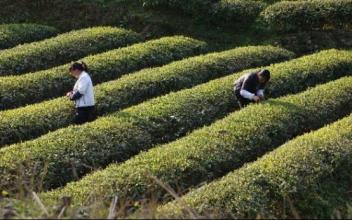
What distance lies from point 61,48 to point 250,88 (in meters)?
8.96

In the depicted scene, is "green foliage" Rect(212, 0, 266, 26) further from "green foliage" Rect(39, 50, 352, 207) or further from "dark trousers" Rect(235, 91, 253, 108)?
"dark trousers" Rect(235, 91, 253, 108)

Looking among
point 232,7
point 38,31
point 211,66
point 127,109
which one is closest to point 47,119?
point 127,109

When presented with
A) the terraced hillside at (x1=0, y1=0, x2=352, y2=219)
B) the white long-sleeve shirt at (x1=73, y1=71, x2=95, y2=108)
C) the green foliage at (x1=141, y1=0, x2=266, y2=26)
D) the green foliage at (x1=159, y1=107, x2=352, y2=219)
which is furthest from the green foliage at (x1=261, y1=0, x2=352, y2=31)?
the white long-sleeve shirt at (x1=73, y1=71, x2=95, y2=108)

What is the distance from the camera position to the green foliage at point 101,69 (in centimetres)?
1889

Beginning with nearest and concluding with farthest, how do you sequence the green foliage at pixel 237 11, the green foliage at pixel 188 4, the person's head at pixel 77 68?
1. the person's head at pixel 77 68
2. the green foliage at pixel 237 11
3. the green foliage at pixel 188 4

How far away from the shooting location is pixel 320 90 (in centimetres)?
1848

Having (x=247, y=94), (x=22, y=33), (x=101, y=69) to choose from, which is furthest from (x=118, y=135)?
(x=22, y=33)

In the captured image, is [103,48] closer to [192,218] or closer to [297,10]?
[297,10]

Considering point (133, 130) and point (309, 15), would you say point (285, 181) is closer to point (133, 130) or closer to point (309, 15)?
point (133, 130)

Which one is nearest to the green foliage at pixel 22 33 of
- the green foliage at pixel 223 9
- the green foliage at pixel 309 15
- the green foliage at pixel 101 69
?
the green foliage at pixel 101 69

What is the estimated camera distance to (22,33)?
25391 mm

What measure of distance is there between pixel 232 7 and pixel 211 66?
605 cm

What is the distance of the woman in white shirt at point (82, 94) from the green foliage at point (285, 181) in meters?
4.47

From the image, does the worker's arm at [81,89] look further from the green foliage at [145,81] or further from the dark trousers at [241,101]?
the dark trousers at [241,101]
